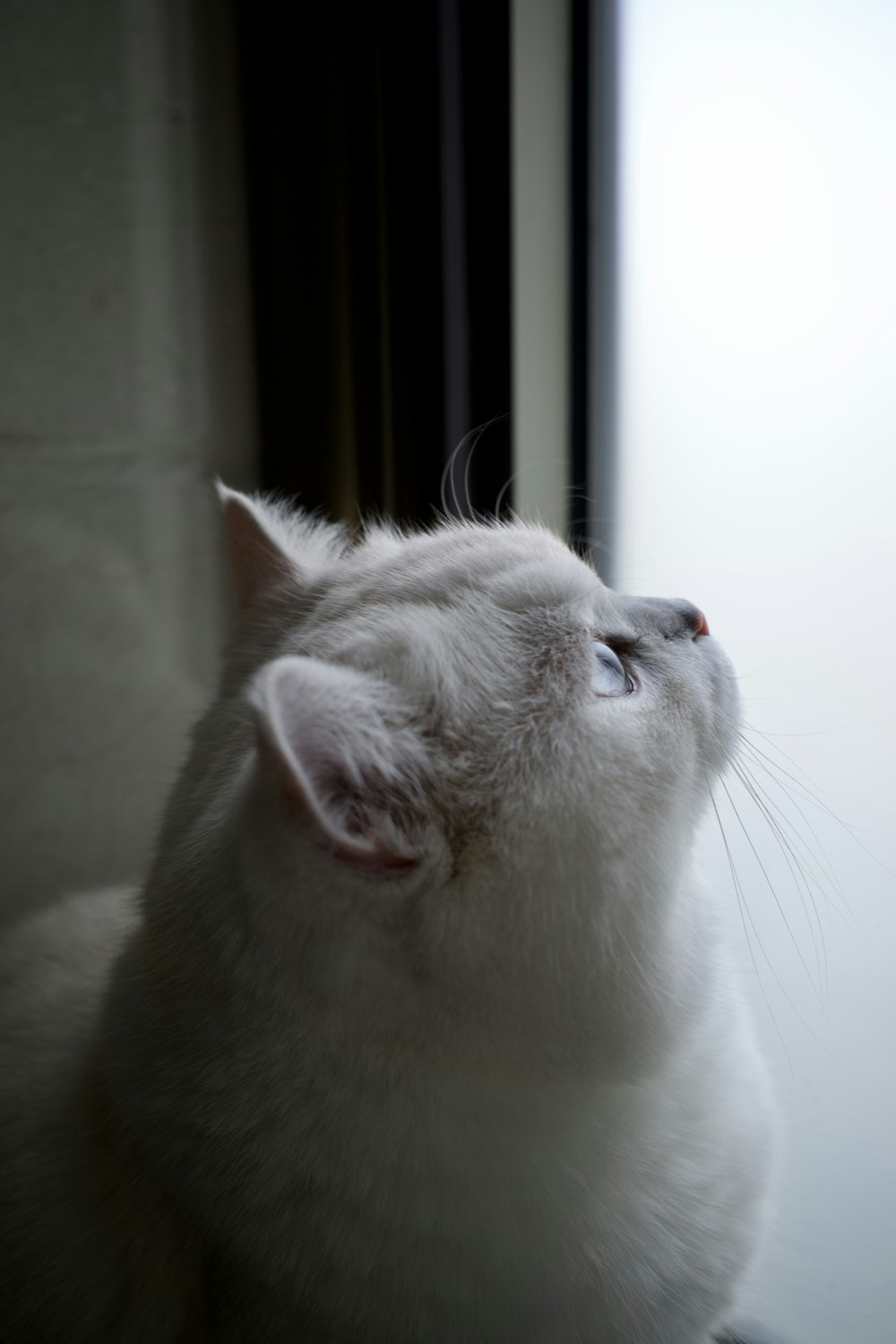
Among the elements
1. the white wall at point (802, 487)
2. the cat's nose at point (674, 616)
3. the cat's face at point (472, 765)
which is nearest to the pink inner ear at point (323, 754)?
the cat's face at point (472, 765)

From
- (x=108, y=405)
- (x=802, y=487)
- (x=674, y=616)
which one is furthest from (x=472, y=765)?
(x=108, y=405)

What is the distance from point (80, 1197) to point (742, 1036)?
55 cm

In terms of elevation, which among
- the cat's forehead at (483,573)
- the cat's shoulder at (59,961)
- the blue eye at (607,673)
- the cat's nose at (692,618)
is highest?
the cat's forehead at (483,573)

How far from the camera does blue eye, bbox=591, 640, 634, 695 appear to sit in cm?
64

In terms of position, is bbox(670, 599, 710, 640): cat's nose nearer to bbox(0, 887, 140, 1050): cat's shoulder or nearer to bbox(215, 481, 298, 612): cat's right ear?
bbox(215, 481, 298, 612): cat's right ear

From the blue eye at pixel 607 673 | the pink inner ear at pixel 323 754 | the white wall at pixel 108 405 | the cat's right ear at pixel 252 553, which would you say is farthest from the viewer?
the white wall at pixel 108 405

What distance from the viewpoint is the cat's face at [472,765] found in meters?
0.49

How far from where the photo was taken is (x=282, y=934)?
52cm

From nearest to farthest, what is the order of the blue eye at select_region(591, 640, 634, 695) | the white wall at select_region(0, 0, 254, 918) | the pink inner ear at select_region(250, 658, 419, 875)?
the pink inner ear at select_region(250, 658, 419, 875) → the blue eye at select_region(591, 640, 634, 695) → the white wall at select_region(0, 0, 254, 918)

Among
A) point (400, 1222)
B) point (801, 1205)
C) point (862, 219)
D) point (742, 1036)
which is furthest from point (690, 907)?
point (862, 219)

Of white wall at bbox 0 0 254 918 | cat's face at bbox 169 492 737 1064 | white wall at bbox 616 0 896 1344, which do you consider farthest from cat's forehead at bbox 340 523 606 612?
white wall at bbox 0 0 254 918

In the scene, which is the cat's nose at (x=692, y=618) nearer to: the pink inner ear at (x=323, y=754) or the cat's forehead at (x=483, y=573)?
the cat's forehead at (x=483, y=573)

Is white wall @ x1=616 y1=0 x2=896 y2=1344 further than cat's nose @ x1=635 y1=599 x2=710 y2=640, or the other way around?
white wall @ x1=616 y1=0 x2=896 y2=1344

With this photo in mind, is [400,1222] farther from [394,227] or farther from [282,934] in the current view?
[394,227]
